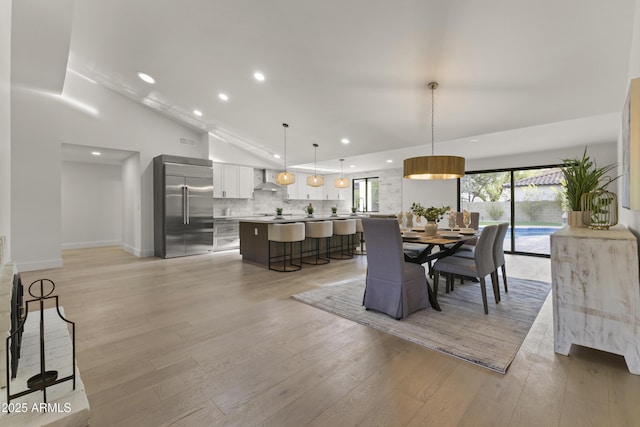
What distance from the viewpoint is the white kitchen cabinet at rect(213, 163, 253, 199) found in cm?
758

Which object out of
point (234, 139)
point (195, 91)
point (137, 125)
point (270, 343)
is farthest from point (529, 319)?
point (137, 125)

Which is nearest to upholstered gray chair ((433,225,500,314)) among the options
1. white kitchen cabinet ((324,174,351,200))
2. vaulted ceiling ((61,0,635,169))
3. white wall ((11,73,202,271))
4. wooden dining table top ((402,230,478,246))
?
wooden dining table top ((402,230,478,246))

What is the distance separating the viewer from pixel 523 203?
262 inches

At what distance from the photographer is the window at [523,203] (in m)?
6.31

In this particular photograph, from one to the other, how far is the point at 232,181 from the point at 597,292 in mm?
7398

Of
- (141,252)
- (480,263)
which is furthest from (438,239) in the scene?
(141,252)

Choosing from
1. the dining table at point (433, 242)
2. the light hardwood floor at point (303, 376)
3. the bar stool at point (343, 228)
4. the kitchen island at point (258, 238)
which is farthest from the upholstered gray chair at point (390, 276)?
the bar stool at point (343, 228)

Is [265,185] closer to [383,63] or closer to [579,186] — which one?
[383,63]

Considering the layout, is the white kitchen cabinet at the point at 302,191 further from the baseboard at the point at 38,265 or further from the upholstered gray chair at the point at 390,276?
the upholstered gray chair at the point at 390,276

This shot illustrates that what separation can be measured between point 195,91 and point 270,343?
Answer: 4.97 m

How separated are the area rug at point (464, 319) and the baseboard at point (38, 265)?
494 cm

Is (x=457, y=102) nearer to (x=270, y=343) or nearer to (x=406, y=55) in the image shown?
(x=406, y=55)

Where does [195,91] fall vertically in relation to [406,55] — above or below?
above

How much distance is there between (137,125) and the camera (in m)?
6.48
